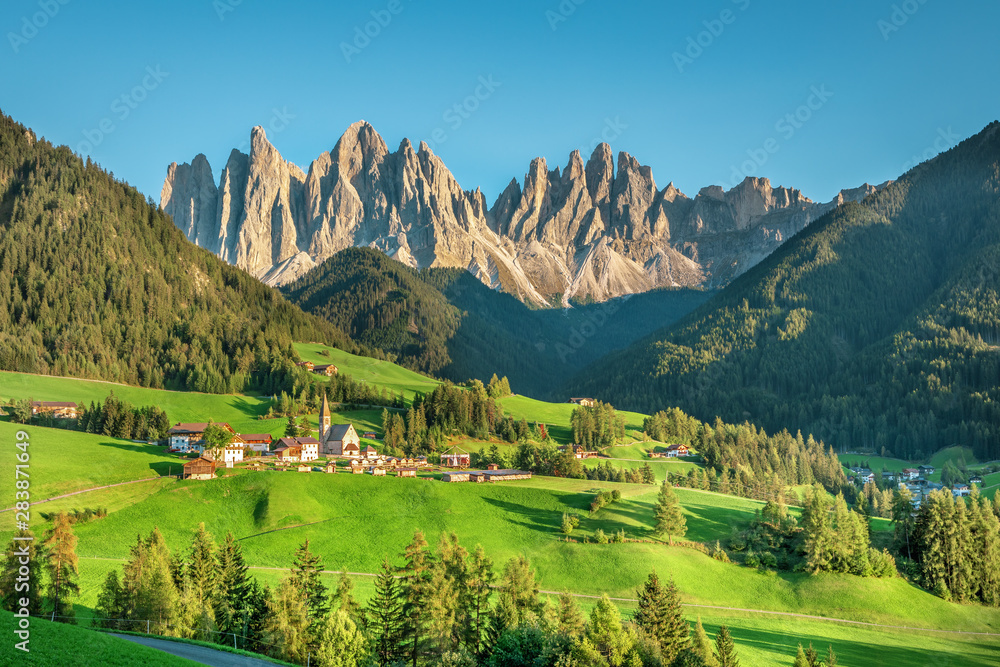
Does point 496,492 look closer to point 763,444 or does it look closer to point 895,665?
point 895,665

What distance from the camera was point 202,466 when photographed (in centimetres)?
10812

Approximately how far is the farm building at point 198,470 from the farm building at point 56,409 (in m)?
53.9

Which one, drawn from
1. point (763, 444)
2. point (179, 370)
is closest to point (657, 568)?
point (763, 444)

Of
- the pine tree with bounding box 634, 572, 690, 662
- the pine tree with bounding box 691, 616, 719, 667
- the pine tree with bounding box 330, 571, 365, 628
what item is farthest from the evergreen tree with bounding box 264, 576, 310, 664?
the pine tree with bounding box 691, 616, 719, 667

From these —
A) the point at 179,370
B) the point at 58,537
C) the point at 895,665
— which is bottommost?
the point at 895,665

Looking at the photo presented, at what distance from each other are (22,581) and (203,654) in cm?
1608

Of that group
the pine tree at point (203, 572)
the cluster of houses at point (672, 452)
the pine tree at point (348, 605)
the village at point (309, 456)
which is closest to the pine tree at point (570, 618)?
the pine tree at point (348, 605)

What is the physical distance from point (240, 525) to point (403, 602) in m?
41.9

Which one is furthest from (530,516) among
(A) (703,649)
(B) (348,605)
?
(A) (703,649)

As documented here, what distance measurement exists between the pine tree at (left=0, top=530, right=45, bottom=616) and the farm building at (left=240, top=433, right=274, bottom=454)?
264 ft

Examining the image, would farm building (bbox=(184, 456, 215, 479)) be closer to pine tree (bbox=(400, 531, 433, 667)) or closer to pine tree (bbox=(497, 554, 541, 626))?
pine tree (bbox=(400, 531, 433, 667))

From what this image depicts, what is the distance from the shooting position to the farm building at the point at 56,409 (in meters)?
144

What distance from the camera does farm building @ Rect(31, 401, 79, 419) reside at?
143875 mm

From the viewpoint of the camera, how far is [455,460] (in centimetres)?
14000
